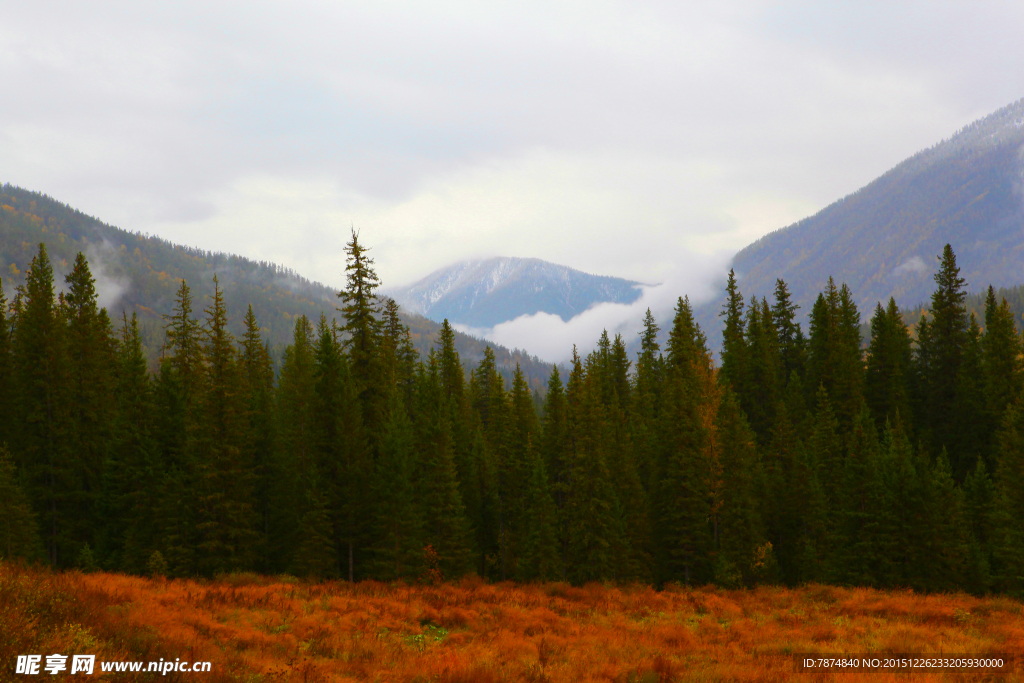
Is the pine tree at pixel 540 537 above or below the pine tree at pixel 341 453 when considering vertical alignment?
→ below

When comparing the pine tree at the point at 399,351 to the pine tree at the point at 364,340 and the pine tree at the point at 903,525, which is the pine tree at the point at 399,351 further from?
the pine tree at the point at 903,525

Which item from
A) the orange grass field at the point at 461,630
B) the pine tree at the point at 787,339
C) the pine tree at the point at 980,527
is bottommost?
the pine tree at the point at 980,527

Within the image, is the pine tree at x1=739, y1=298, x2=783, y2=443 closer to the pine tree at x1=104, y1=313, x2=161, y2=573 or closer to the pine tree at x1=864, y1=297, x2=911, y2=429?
the pine tree at x1=864, y1=297, x2=911, y2=429

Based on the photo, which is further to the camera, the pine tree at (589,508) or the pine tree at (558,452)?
the pine tree at (558,452)

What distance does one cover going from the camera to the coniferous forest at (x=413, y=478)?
3400 centimetres

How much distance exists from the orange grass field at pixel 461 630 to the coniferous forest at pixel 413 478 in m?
13.7

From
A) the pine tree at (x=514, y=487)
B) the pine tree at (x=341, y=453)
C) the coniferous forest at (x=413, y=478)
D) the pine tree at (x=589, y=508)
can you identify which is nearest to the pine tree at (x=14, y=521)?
the coniferous forest at (x=413, y=478)

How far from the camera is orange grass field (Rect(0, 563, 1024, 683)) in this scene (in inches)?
382

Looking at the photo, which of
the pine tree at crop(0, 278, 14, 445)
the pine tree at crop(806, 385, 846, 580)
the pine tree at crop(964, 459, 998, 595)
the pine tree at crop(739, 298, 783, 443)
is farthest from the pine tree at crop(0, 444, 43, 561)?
the pine tree at crop(739, 298, 783, 443)

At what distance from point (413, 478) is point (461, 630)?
24.1 meters

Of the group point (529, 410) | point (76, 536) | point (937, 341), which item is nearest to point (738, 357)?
point (937, 341)

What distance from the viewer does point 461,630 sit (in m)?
15.3

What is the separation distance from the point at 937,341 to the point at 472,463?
1893 inches

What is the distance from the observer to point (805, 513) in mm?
45219
